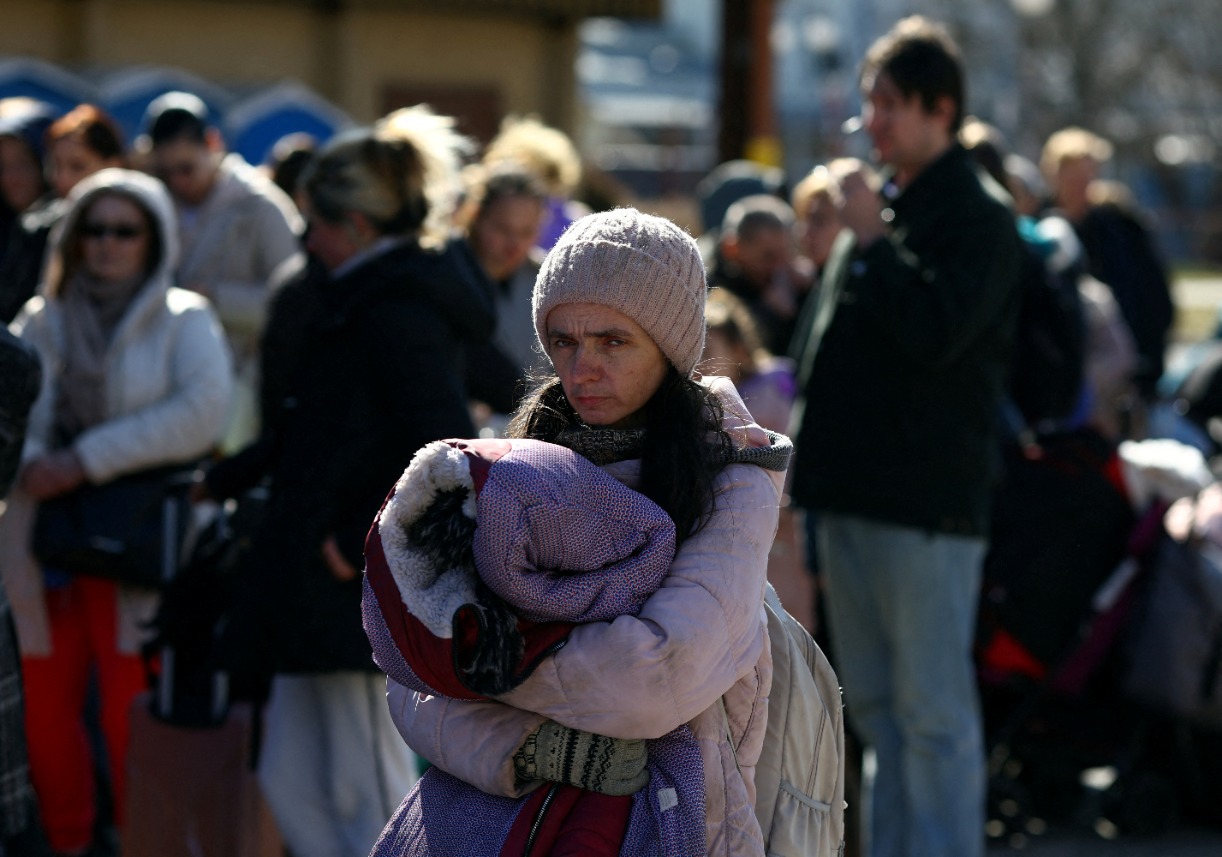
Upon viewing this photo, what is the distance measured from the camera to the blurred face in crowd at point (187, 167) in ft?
22.4

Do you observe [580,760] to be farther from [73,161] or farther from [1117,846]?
[73,161]

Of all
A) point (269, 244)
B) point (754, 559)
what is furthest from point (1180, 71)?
point (754, 559)

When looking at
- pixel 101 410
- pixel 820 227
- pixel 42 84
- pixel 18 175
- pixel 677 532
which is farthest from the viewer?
pixel 42 84

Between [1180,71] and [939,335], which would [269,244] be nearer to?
[939,335]

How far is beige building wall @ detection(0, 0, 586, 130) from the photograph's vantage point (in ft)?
44.2

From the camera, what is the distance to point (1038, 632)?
5516 millimetres

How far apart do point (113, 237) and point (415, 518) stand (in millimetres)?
3112

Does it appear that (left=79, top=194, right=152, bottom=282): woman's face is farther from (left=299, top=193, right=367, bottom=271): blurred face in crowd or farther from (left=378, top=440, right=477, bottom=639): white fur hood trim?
(left=378, top=440, right=477, bottom=639): white fur hood trim

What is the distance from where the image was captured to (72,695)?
17.1ft

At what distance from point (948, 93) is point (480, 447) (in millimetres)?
2611

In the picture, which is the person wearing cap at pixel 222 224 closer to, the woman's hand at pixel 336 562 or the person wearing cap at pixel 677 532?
the woman's hand at pixel 336 562

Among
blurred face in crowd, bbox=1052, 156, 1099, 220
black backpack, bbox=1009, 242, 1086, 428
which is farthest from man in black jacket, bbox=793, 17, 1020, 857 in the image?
blurred face in crowd, bbox=1052, 156, 1099, 220

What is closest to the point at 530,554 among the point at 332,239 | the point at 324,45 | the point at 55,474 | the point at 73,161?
the point at 332,239

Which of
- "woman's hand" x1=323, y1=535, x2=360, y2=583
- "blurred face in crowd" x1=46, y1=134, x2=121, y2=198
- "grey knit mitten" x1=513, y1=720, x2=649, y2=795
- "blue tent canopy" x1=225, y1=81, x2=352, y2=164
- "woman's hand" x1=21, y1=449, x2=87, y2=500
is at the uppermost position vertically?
"blurred face in crowd" x1=46, y1=134, x2=121, y2=198
